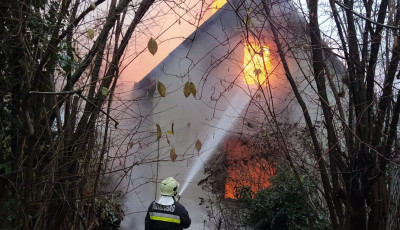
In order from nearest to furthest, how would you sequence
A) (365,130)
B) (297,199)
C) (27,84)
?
(27,84) < (365,130) < (297,199)

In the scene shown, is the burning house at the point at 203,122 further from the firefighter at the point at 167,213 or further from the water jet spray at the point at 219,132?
the firefighter at the point at 167,213

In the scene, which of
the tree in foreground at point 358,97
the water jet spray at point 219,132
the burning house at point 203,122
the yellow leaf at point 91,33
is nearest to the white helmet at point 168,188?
the burning house at point 203,122

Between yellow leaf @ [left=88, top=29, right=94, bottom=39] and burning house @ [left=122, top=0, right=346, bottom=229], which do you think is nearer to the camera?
yellow leaf @ [left=88, top=29, right=94, bottom=39]

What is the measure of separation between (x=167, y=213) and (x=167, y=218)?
2.4 inches

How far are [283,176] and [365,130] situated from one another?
3.53 metres

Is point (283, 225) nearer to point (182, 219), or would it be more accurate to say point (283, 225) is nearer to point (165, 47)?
point (182, 219)

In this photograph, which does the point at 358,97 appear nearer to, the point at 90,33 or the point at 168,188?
the point at 168,188

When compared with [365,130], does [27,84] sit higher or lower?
higher

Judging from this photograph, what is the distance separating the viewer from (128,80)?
7.14 metres

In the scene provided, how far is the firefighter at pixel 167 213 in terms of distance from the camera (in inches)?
219

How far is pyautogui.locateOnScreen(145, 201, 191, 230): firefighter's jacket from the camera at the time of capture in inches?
219

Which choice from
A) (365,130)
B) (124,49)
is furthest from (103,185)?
(365,130)

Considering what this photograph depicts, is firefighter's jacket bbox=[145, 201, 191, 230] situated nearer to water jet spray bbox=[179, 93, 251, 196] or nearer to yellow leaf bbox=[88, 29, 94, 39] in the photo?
yellow leaf bbox=[88, 29, 94, 39]

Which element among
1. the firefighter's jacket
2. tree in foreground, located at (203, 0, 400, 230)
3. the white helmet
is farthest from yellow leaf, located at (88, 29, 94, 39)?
the firefighter's jacket
